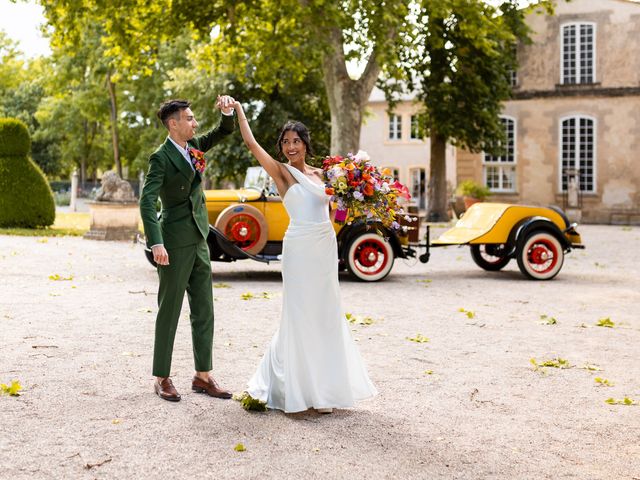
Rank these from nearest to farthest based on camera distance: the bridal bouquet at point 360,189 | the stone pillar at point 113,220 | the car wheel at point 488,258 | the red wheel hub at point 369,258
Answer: the bridal bouquet at point 360,189 < the red wheel hub at point 369,258 < the car wheel at point 488,258 < the stone pillar at point 113,220

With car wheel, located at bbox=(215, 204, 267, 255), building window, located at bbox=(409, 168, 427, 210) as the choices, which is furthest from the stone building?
car wheel, located at bbox=(215, 204, 267, 255)

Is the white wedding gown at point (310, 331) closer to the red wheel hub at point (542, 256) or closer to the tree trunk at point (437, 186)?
the red wheel hub at point (542, 256)

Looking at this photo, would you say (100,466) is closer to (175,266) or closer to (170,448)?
(170,448)

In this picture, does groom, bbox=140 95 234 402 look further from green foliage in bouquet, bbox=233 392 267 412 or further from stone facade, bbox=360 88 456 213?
stone facade, bbox=360 88 456 213

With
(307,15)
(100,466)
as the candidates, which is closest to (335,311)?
(100,466)

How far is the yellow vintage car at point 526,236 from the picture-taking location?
43.8 feet

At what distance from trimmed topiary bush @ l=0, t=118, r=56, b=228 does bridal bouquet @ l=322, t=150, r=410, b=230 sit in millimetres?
18887

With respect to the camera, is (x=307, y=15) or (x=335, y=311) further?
A: (x=307, y=15)

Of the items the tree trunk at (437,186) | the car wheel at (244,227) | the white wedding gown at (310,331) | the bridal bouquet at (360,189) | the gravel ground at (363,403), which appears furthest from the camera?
the tree trunk at (437,186)

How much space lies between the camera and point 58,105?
172ft

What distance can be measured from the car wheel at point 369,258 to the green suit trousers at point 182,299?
23.8ft

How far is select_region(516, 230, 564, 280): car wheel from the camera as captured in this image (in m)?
13.4

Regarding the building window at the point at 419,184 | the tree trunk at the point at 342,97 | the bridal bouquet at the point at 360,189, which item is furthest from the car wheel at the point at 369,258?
the building window at the point at 419,184

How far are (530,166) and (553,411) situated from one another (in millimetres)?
33188
